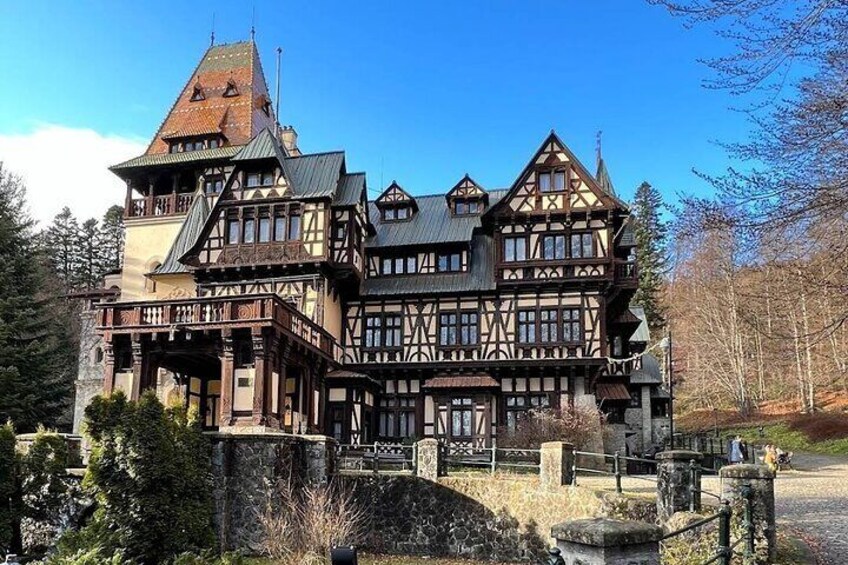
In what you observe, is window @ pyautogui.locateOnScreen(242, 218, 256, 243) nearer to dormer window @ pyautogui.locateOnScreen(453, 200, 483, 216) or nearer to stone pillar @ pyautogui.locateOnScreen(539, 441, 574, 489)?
dormer window @ pyautogui.locateOnScreen(453, 200, 483, 216)

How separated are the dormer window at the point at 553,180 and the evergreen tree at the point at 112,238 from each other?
4587cm

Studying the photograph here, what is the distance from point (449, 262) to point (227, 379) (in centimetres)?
1199

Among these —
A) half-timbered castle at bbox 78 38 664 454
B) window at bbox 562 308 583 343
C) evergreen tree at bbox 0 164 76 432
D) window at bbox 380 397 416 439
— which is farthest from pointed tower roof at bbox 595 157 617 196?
evergreen tree at bbox 0 164 76 432

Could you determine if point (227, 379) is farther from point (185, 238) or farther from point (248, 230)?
point (185, 238)

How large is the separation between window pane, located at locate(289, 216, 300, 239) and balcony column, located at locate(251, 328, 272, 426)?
7.50 meters

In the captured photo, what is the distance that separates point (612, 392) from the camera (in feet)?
108

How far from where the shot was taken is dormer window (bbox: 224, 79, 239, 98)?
124ft

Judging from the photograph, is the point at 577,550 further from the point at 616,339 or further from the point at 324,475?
the point at 616,339

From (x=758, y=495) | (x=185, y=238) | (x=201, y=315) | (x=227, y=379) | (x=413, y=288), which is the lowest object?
(x=758, y=495)

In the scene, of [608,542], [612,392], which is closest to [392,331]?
[612,392]

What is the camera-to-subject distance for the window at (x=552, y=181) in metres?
29.8

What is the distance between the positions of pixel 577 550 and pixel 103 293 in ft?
121

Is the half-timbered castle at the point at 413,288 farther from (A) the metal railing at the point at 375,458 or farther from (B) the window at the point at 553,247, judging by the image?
(A) the metal railing at the point at 375,458

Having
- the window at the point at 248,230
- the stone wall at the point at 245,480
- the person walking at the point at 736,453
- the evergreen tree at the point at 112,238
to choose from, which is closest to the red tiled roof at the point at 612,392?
the person walking at the point at 736,453
